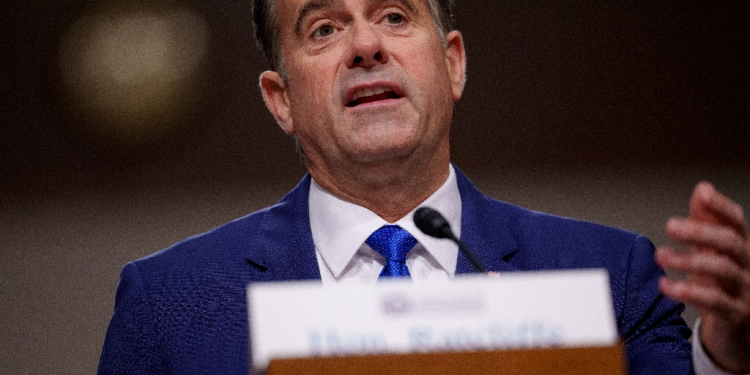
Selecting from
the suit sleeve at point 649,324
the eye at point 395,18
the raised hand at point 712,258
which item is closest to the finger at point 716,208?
the raised hand at point 712,258

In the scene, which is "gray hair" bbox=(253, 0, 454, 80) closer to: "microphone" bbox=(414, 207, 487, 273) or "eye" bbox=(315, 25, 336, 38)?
"eye" bbox=(315, 25, 336, 38)

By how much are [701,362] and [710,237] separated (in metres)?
0.33

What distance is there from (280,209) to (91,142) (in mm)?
1019

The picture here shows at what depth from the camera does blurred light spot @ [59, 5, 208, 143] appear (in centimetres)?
262

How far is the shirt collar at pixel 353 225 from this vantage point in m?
1.74

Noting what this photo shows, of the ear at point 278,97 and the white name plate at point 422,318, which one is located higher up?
the ear at point 278,97

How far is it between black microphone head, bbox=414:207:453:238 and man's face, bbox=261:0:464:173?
395 millimetres

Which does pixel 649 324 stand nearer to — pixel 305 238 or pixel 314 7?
pixel 305 238

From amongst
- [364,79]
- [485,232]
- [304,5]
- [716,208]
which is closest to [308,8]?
[304,5]

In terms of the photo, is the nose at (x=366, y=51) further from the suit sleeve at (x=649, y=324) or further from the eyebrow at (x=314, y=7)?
Answer: the suit sleeve at (x=649, y=324)

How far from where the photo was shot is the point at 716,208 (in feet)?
3.24

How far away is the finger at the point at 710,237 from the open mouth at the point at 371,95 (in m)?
0.89

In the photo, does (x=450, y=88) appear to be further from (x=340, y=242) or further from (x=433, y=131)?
(x=340, y=242)

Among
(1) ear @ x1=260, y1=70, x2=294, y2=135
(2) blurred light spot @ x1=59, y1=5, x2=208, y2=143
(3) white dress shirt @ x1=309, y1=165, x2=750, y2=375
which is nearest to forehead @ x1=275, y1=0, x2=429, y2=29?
(1) ear @ x1=260, y1=70, x2=294, y2=135
